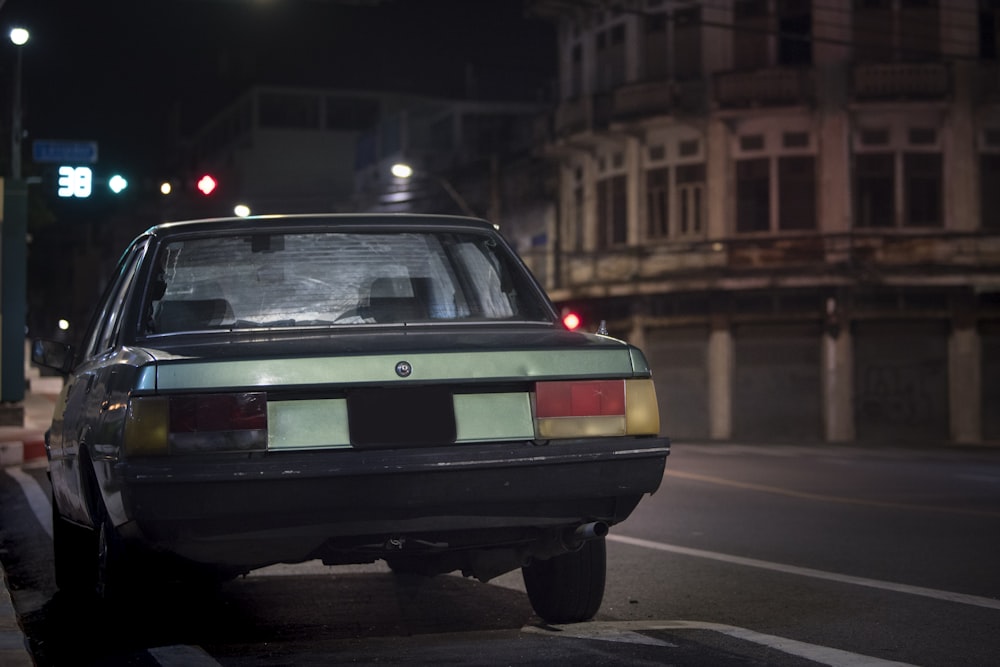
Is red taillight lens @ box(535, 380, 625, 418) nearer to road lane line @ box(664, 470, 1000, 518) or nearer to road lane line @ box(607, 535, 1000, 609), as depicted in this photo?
road lane line @ box(607, 535, 1000, 609)

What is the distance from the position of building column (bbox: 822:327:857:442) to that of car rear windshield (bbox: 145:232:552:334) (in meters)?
32.8

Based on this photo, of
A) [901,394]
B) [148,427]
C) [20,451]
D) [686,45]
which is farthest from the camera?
[686,45]

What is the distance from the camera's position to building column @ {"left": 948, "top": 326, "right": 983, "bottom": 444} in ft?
126

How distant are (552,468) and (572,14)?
135 feet

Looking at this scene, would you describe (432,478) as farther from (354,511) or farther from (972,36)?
(972,36)

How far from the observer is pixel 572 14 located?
45812 millimetres

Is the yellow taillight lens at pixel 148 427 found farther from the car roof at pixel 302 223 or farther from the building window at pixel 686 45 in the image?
the building window at pixel 686 45

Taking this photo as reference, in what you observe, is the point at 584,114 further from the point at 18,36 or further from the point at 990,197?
the point at 18,36

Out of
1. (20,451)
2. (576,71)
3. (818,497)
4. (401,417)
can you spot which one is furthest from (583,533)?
(576,71)

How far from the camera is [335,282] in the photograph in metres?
6.88

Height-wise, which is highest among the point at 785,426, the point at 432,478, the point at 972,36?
the point at 972,36

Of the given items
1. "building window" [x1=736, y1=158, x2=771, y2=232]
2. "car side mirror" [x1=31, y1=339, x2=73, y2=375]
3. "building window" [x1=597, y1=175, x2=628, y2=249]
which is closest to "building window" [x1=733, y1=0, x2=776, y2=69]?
"building window" [x1=736, y1=158, x2=771, y2=232]

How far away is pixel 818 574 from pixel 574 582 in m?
2.46

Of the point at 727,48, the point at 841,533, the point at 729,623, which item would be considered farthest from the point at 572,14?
the point at 729,623
